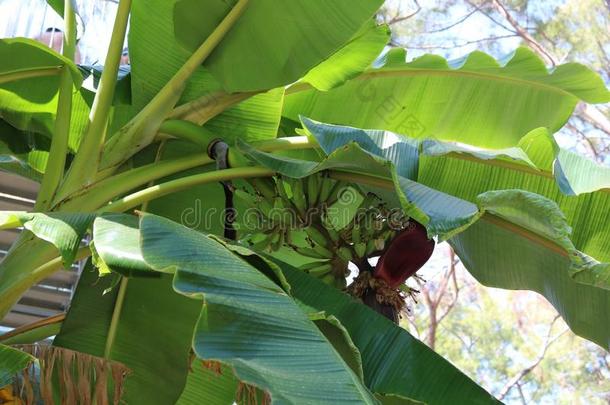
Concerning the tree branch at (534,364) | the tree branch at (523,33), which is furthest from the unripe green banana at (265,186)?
the tree branch at (534,364)

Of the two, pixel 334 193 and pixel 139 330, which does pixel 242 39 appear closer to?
pixel 334 193

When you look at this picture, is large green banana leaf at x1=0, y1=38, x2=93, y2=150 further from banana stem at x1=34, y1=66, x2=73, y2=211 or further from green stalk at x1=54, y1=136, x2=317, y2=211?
green stalk at x1=54, y1=136, x2=317, y2=211

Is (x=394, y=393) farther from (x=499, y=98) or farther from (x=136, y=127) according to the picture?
(x=499, y=98)

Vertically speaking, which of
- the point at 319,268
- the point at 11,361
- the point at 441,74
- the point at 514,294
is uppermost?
the point at 441,74

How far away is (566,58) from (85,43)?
480cm

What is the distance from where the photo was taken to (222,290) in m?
1.01

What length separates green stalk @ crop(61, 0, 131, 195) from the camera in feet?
5.40

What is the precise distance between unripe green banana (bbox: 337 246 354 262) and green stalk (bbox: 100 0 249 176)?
1.40 feet

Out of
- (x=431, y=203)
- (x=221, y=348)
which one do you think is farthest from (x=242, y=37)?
(x=221, y=348)

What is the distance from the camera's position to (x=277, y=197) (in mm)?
1647

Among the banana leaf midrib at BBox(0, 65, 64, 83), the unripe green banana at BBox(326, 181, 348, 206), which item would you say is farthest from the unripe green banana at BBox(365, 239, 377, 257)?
the banana leaf midrib at BBox(0, 65, 64, 83)

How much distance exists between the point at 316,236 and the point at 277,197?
0.33ft

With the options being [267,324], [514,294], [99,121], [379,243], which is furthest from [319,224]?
[514,294]

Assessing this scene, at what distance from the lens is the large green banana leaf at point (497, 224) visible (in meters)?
1.19
